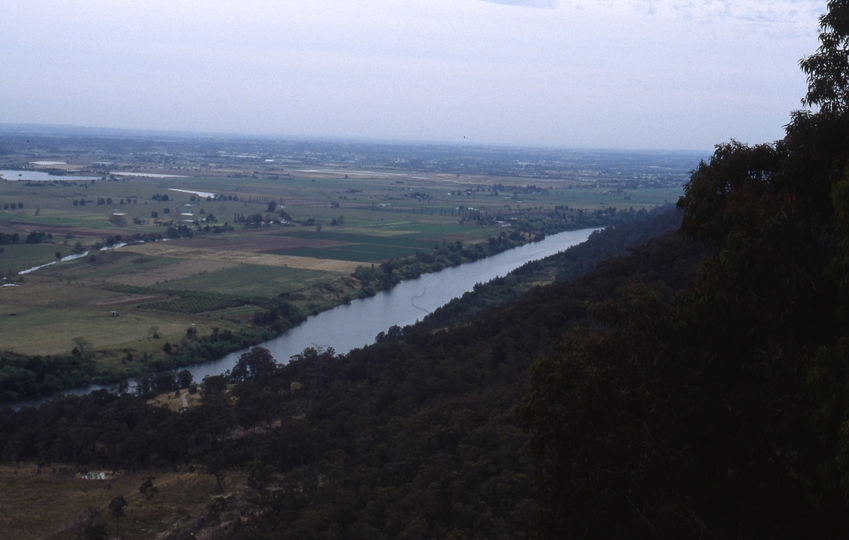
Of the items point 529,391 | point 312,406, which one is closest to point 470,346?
point 312,406

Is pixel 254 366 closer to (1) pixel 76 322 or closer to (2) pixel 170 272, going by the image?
(1) pixel 76 322

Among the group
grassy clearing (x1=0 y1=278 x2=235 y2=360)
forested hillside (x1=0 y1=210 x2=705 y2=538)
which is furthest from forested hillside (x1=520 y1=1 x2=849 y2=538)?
grassy clearing (x1=0 y1=278 x2=235 y2=360)

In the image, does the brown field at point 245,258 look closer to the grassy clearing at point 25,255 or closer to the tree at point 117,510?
the grassy clearing at point 25,255

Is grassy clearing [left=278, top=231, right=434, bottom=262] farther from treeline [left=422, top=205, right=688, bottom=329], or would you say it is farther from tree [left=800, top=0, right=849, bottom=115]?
tree [left=800, top=0, right=849, bottom=115]

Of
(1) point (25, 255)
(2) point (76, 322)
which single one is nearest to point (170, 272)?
(1) point (25, 255)

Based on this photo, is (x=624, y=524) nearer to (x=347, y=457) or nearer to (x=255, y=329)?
(x=347, y=457)

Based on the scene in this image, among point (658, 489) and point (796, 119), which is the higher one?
point (796, 119)
